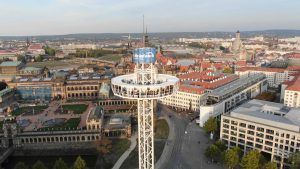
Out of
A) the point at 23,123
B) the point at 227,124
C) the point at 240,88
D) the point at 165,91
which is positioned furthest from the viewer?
the point at 240,88

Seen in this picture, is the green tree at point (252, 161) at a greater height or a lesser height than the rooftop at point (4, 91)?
lesser

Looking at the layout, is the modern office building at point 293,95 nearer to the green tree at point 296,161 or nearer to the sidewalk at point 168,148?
the sidewalk at point 168,148

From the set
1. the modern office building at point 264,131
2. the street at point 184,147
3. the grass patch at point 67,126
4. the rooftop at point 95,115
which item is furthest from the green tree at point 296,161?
the grass patch at point 67,126

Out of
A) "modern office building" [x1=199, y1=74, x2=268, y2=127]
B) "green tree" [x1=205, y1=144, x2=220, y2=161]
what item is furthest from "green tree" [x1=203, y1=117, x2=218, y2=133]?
"green tree" [x1=205, y1=144, x2=220, y2=161]

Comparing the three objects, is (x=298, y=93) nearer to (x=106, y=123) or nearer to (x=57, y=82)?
(x=106, y=123)

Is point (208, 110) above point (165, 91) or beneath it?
beneath

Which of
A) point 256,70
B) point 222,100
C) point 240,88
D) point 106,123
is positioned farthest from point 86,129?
point 256,70

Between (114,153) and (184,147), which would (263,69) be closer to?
(184,147)
